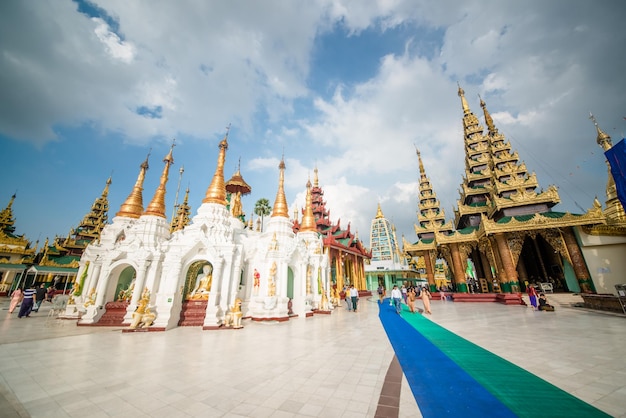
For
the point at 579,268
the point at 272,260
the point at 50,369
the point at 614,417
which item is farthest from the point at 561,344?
the point at 579,268

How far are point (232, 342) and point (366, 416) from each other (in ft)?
17.4

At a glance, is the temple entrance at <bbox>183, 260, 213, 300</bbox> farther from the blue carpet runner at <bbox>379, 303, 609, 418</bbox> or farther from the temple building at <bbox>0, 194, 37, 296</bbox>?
the temple building at <bbox>0, 194, 37, 296</bbox>

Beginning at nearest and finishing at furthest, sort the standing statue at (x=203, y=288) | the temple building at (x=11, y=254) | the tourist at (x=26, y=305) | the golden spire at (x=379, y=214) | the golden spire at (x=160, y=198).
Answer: the tourist at (x=26, y=305)
the standing statue at (x=203, y=288)
the golden spire at (x=160, y=198)
the temple building at (x=11, y=254)
the golden spire at (x=379, y=214)

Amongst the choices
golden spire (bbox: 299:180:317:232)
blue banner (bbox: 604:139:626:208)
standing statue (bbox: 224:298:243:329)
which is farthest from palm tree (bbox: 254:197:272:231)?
blue banner (bbox: 604:139:626:208)

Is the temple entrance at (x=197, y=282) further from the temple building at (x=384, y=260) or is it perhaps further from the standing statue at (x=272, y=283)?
the temple building at (x=384, y=260)

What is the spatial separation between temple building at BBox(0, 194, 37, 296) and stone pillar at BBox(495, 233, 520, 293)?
4340 cm

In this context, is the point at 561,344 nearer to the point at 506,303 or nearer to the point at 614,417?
the point at 614,417

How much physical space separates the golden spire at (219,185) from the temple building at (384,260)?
3210cm

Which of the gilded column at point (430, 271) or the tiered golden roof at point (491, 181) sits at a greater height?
the tiered golden roof at point (491, 181)

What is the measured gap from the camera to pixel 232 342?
6918mm

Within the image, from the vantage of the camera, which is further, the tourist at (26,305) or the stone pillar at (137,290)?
the tourist at (26,305)

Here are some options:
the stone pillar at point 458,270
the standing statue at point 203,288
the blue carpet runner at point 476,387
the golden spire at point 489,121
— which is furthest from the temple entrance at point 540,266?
the standing statue at point 203,288

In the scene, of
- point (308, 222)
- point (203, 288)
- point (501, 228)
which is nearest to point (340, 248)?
point (308, 222)

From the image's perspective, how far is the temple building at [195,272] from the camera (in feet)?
33.7
